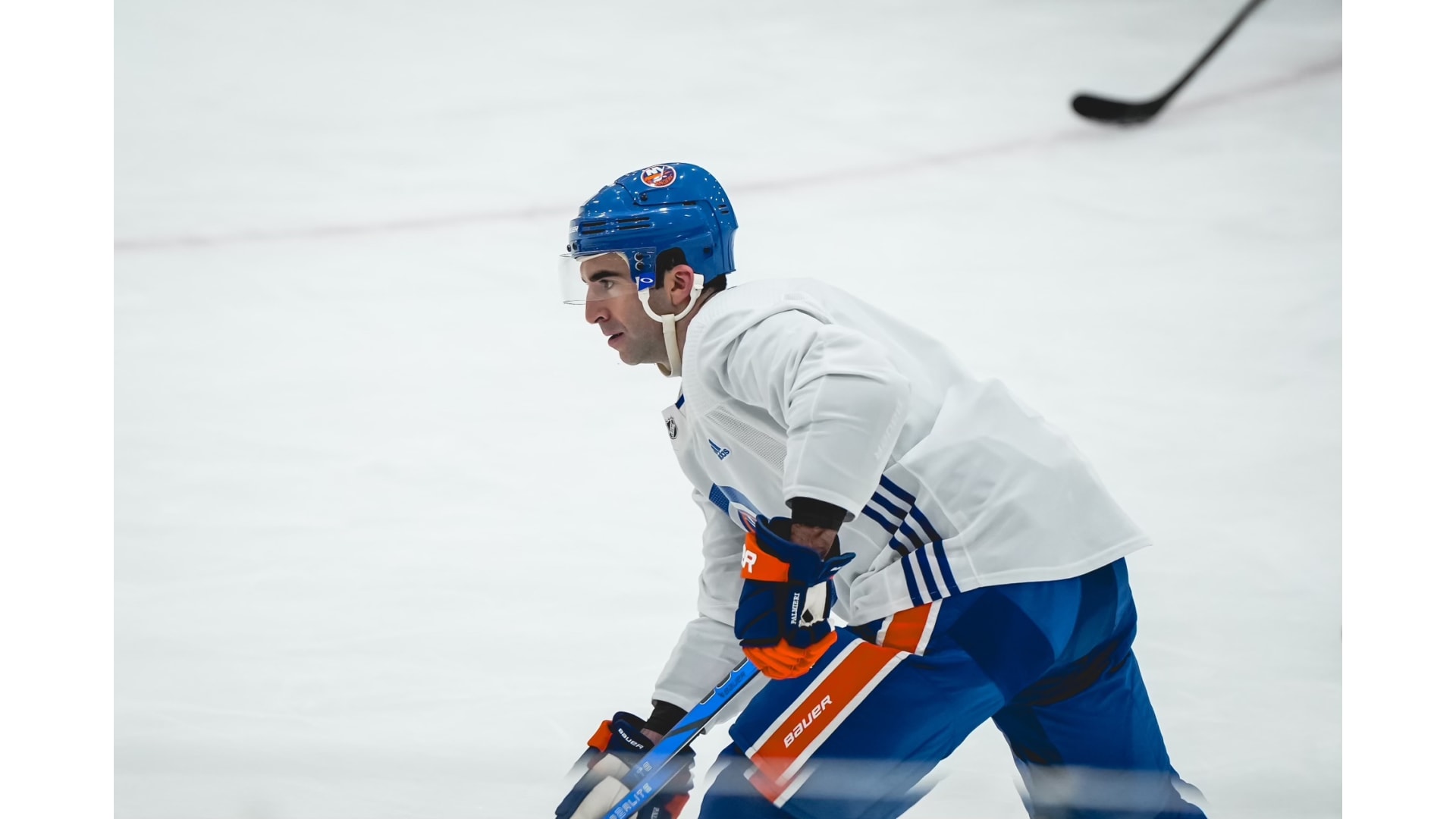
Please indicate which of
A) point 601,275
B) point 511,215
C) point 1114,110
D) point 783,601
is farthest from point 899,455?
point 1114,110

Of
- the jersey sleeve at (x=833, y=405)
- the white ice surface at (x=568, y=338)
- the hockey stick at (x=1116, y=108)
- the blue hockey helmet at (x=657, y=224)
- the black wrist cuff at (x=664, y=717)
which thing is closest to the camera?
the jersey sleeve at (x=833, y=405)

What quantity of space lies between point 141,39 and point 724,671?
3.29 m

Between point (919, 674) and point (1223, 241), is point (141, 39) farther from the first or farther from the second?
point (919, 674)

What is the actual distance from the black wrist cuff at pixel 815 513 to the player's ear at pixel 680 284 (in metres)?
0.37

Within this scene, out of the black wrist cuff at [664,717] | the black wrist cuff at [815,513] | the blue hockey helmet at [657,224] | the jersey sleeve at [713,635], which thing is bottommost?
the black wrist cuff at [664,717]

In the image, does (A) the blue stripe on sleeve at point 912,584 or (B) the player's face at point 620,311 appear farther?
(B) the player's face at point 620,311

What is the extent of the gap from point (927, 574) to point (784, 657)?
0.65ft

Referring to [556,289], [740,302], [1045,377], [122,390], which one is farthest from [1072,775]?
[122,390]

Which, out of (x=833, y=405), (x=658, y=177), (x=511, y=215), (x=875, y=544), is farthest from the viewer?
(x=511, y=215)

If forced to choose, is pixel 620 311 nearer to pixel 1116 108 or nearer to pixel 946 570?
pixel 946 570

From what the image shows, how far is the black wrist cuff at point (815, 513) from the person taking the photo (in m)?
1.66

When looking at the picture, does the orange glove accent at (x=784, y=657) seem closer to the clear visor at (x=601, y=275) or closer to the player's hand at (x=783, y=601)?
the player's hand at (x=783, y=601)

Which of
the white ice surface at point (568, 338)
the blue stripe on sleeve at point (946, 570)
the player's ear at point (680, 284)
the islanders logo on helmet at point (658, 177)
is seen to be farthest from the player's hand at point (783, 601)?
the white ice surface at point (568, 338)

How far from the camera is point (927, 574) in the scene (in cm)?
179
